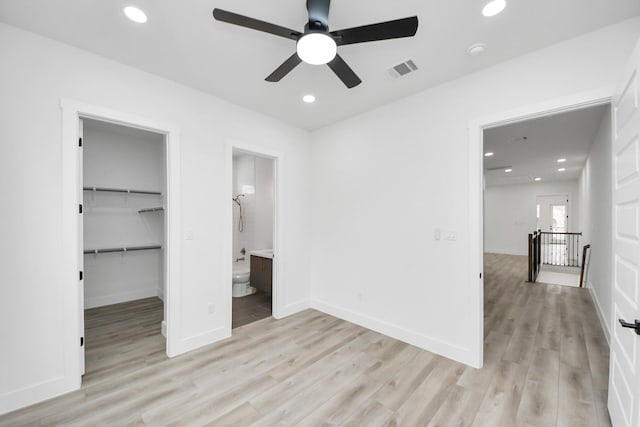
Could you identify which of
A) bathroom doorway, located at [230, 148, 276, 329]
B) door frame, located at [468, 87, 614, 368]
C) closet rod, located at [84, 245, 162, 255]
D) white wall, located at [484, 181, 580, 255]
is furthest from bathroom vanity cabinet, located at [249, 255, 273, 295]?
white wall, located at [484, 181, 580, 255]

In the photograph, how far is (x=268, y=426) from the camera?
5.97ft

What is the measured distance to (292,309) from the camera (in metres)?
3.91

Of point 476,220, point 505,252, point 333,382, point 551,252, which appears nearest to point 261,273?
point 333,382

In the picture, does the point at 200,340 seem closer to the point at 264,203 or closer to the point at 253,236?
the point at 253,236

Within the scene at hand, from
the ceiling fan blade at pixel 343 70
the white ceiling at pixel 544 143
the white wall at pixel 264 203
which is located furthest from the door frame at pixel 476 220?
the white wall at pixel 264 203

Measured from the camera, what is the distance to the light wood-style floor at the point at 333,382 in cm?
190

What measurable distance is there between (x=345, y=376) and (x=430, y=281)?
1292mm

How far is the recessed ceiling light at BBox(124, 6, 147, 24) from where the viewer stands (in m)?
1.82

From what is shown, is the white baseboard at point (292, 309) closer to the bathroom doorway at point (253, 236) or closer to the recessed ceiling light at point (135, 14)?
the bathroom doorway at point (253, 236)

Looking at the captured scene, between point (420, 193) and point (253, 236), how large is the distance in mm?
3675

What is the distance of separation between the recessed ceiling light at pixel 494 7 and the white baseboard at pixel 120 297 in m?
5.57

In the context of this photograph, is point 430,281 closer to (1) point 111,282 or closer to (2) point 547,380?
(2) point 547,380

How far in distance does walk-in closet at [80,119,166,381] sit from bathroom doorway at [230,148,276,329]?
1237mm

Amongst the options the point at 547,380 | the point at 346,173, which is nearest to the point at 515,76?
the point at 346,173
